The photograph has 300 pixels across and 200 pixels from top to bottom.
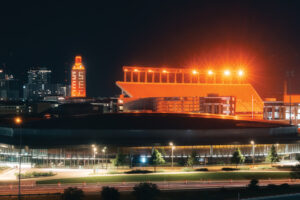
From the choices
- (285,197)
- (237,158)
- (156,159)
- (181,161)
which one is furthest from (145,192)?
(237,158)

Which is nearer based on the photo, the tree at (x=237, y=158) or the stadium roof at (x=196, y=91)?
the tree at (x=237, y=158)

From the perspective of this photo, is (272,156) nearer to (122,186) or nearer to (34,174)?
(122,186)

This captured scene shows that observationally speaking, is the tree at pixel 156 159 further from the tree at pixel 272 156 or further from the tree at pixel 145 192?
the tree at pixel 145 192

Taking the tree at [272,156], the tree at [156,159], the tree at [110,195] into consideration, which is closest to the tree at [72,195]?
the tree at [110,195]

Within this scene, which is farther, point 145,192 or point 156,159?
point 156,159

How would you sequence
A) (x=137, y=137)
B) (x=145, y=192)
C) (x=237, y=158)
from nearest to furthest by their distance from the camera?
(x=145, y=192) → (x=237, y=158) → (x=137, y=137)

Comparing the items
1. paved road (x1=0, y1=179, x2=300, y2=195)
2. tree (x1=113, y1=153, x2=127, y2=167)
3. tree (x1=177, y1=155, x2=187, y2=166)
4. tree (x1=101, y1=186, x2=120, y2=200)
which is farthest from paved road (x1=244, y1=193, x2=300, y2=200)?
tree (x1=113, y1=153, x2=127, y2=167)

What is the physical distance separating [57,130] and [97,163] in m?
12.2

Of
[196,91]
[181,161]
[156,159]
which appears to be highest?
[196,91]

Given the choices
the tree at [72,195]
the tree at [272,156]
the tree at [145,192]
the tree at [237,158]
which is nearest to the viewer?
the tree at [72,195]

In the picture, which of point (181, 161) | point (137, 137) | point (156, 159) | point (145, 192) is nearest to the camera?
point (145, 192)

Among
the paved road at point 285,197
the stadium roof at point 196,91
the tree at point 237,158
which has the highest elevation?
the stadium roof at point 196,91

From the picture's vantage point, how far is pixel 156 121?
79.3 meters

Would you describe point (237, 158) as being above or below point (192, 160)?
above
